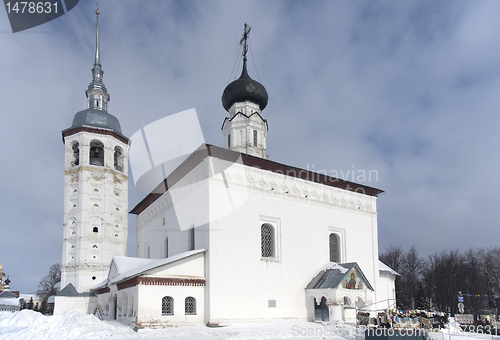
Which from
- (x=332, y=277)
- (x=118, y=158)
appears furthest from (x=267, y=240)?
(x=118, y=158)

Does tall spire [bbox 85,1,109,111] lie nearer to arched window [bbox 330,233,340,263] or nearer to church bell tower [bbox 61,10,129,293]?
church bell tower [bbox 61,10,129,293]

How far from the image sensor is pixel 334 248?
19.3 meters

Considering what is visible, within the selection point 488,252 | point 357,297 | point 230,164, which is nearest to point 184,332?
point 230,164

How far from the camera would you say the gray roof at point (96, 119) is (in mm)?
22500

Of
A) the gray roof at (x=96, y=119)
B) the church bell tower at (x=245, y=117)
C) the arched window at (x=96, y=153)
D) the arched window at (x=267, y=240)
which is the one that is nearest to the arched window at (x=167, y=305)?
the arched window at (x=267, y=240)

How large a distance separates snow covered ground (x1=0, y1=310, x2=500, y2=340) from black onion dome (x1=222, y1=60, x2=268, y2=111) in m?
11.8

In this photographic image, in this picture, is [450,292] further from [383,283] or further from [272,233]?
[272,233]

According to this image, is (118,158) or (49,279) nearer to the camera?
(118,158)

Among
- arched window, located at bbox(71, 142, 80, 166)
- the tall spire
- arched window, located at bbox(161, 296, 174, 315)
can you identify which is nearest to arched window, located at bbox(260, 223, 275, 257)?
arched window, located at bbox(161, 296, 174, 315)

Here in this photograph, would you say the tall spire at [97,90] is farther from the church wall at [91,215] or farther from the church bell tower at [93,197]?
the church wall at [91,215]

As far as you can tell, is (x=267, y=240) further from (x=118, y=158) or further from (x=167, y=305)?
(x=118, y=158)

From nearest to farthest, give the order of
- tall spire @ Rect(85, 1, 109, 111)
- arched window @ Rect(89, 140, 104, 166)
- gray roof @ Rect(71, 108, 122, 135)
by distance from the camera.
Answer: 1. gray roof @ Rect(71, 108, 122, 135)
2. arched window @ Rect(89, 140, 104, 166)
3. tall spire @ Rect(85, 1, 109, 111)

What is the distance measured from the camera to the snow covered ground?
12.3m

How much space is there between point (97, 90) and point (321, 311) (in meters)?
17.5
